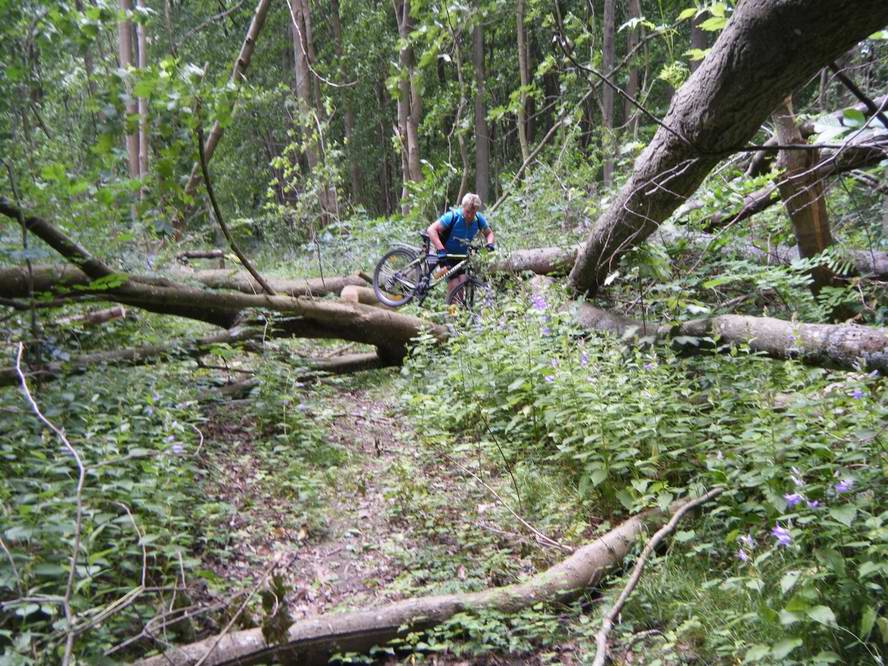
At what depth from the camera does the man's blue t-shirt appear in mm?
9242

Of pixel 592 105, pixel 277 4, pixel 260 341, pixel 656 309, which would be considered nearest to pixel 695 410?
pixel 656 309

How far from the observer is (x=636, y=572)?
9.80 feet

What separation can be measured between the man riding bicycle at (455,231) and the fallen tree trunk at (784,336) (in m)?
3.47

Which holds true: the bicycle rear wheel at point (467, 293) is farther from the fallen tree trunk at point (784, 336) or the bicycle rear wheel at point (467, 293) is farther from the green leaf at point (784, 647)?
the green leaf at point (784, 647)

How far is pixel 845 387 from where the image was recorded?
3.55 m

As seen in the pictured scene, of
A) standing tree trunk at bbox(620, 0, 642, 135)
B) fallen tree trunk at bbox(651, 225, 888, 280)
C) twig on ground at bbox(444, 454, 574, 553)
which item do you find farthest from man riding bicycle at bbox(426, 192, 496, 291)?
twig on ground at bbox(444, 454, 574, 553)

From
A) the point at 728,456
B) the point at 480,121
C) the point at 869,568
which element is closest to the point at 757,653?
the point at 869,568

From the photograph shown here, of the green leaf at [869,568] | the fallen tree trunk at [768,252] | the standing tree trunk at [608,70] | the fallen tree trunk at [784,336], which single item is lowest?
the green leaf at [869,568]

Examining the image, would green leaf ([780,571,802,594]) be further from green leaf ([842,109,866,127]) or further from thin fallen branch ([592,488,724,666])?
green leaf ([842,109,866,127])

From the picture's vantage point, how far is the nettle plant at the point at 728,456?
8.04 feet

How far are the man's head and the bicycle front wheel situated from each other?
3.32 feet

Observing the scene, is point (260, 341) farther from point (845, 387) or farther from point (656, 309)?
point (845, 387)

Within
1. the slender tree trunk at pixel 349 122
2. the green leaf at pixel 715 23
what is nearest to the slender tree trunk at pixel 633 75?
the green leaf at pixel 715 23

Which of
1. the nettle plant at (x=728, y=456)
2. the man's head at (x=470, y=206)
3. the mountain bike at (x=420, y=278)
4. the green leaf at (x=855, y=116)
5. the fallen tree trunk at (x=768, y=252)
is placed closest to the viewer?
the green leaf at (x=855, y=116)
